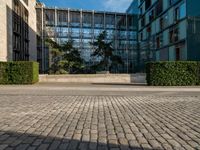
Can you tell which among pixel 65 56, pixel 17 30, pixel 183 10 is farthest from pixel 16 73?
pixel 183 10

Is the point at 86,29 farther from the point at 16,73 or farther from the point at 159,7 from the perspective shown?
the point at 16,73

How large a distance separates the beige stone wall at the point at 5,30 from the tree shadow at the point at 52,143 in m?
27.9

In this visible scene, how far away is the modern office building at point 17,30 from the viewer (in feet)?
104

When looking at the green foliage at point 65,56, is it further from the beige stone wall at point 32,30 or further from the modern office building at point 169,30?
the modern office building at point 169,30

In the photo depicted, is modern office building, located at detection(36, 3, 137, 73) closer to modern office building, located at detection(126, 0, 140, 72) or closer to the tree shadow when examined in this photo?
modern office building, located at detection(126, 0, 140, 72)

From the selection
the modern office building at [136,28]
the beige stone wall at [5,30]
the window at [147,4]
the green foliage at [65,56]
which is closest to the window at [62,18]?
the modern office building at [136,28]

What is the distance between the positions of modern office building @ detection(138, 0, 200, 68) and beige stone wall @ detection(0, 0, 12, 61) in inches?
955

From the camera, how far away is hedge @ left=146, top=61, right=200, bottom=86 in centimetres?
2239

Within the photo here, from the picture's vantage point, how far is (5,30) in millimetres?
31812

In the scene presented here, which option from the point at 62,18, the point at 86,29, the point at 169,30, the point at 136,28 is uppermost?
the point at 62,18

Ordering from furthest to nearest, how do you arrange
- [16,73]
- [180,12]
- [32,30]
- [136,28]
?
1. [136,28]
2. [32,30]
3. [180,12]
4. [16,73]

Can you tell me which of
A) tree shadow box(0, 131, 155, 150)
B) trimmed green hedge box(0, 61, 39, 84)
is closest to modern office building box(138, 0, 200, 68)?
trimmed green hedge box(0, 61, 39, 84)

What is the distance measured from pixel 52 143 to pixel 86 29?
55.8m

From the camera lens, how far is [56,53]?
1454 inches
